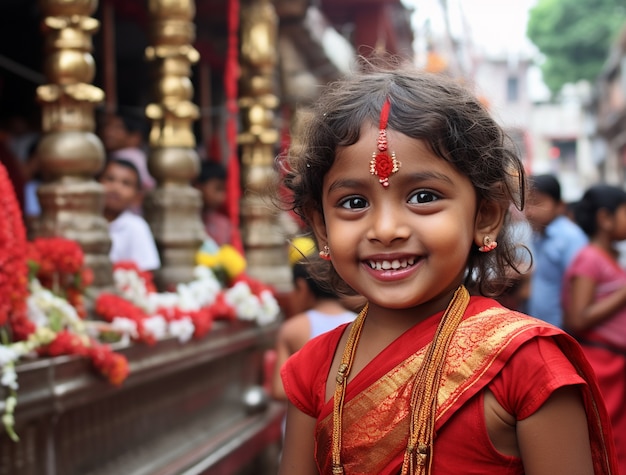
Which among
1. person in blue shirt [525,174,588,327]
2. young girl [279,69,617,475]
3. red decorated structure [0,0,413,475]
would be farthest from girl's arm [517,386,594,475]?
person in blue shirt [525,174,588,327]

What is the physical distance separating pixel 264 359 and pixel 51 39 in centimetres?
273

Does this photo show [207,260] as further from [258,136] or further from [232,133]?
[258,136]

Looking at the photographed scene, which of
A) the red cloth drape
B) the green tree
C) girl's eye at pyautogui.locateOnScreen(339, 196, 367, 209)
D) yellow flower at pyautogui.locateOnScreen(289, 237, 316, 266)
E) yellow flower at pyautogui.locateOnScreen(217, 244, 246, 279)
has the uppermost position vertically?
the green tree

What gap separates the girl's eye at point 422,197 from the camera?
1.67 m

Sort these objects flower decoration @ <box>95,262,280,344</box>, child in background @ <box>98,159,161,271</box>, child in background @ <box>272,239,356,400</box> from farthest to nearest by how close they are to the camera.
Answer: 1. child in background @ <box>98,159,161,271</box>
2. child in background @ <box>272,239,356,400</box>
3. flower decoration @ <box>95,262,280,344</box>

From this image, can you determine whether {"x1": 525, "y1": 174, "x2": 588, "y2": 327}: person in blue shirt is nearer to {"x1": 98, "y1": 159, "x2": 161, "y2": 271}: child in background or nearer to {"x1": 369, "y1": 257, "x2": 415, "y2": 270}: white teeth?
{"x1": 98, "y1": 159, "x2": 161, "y2": 271}: child in background

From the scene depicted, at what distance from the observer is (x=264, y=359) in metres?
5.75

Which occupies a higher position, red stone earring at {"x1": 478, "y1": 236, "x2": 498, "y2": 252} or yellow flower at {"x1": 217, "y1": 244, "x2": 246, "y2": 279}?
red stone earring at {"x1": 478, "y1": 236, "x2": 498, "y2": 252}

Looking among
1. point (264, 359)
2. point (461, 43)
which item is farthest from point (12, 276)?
point (461, 43)

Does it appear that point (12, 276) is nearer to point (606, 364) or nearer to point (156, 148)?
point (156, 148)

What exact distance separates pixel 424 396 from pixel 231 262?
3630mm

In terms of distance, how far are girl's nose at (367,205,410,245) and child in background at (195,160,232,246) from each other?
491 cm

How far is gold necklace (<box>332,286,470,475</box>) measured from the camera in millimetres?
1578

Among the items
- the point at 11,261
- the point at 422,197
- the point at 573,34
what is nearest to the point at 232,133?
the point at 11,261
